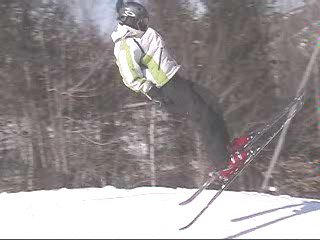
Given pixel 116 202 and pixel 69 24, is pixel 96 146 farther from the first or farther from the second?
pixel 116 202

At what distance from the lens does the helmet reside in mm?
3227

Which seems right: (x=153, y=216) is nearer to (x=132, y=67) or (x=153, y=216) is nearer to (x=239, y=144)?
(x=239, y=144)

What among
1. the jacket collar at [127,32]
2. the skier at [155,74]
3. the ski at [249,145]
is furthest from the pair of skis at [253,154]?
the jacket collar at [127,32]

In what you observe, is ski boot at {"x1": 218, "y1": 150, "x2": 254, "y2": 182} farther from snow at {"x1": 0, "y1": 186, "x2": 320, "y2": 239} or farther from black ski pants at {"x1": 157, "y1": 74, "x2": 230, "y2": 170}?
snow at {"x1": 0, "y1": 186, "x2": 320, "y2": 239}

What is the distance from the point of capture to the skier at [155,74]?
3.21 m

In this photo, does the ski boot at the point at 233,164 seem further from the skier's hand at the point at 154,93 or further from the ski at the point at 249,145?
the skier's hand at the point at 154,93

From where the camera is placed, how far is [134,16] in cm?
324

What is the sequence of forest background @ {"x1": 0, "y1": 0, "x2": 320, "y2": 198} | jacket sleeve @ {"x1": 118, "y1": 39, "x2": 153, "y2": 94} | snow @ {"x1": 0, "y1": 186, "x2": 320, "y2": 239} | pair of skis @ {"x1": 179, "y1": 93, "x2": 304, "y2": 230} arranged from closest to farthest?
1. snow @ {"x1": 0, "y1": 186, "x2": 320, "y2": 239}
2. jacket sleeve @ {"x1": 118, "y1": 39, "x2": 153, "y2": 94}
3. pair of skis @ {"x1": 179, "y1": 93, "x2": 304, "y2": 230}
4. forest background @ {"x1": 0, "y1": 0, "x2": 320, "y2": 198}

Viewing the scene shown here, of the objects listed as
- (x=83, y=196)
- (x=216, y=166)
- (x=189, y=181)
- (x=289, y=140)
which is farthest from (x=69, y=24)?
(x=216, y=166)

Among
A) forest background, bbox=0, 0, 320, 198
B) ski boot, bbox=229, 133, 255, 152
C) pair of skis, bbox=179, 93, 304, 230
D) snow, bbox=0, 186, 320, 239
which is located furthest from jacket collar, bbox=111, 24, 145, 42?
forest background, bbox=0, 0, 320, 198

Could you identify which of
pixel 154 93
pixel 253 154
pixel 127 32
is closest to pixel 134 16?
pixel 127 32

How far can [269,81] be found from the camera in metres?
7.60

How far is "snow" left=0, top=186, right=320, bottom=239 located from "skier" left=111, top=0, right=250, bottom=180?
0.51 metres

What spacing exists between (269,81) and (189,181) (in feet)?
7.18
